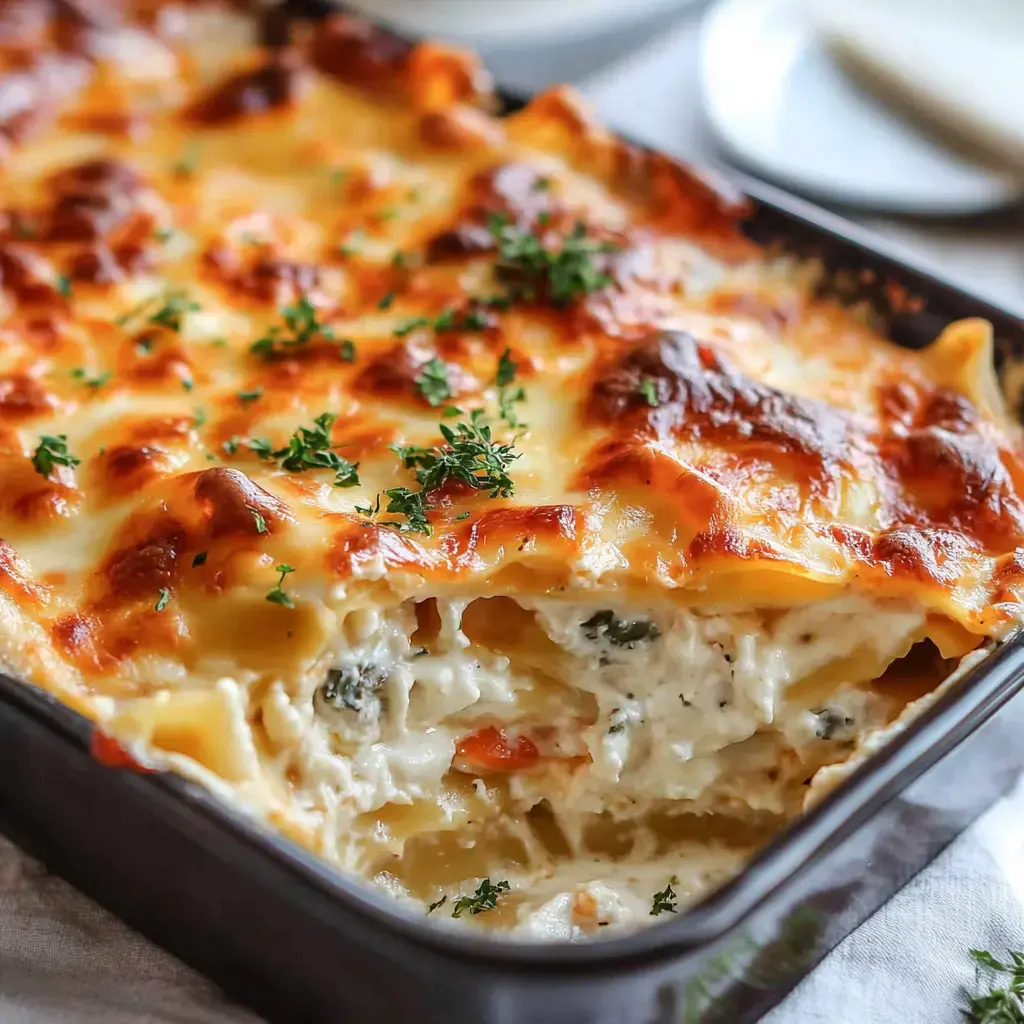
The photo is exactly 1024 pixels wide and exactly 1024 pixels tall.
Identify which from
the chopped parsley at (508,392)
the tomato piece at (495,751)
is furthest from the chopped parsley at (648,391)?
the tomato piece at (495,751)

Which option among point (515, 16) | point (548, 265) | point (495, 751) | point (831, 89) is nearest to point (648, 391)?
point (548, 265)

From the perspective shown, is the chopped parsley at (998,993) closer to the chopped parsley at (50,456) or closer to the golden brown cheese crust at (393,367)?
the golden brown cheese crust at (393,367)

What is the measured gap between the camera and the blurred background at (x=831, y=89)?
12.5 ft

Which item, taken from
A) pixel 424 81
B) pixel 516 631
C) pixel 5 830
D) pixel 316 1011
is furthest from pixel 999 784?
pixel 424 81

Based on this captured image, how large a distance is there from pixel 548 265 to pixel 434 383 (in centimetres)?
45

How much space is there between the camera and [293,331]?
9.15ft

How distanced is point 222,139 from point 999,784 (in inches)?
83.4

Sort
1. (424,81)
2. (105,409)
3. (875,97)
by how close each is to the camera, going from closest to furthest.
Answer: (105,409) → (424,81) → (875,97)

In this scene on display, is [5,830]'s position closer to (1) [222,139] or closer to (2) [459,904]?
(2) [459,904]

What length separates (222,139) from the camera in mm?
3336

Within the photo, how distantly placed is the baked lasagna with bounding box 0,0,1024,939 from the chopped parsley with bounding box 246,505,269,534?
0.08 ft

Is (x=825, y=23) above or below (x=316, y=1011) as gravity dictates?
above

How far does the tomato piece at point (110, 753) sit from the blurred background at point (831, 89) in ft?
8.02

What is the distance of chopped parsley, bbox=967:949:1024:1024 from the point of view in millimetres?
2207
